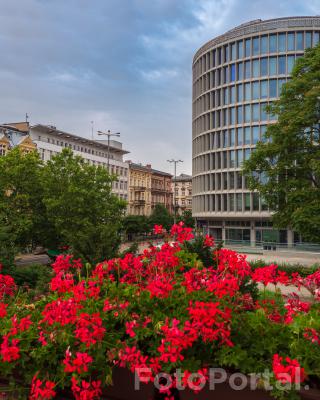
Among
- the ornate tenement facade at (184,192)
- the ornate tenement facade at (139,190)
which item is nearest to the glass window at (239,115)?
the ornate tenement facade at (139,190)

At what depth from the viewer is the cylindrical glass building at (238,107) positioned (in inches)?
2392

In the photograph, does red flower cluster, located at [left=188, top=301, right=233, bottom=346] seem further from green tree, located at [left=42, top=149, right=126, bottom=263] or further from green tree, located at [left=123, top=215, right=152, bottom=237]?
green tree, located at [left=123, top=215, right=152, bottom=237]

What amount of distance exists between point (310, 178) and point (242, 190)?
3995 centimetres

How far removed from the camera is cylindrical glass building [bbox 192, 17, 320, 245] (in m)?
60.8

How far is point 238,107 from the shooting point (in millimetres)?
63812

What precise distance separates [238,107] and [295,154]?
43.3 metres

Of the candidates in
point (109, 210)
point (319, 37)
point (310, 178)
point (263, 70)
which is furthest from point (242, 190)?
point (310, 178)

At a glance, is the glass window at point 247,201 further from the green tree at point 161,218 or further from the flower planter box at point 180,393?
the flower planter box at point 180,393

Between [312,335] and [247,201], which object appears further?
[247,201]

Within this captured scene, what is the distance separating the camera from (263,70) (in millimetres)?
61875

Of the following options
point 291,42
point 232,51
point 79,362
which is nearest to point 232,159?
point 232,51

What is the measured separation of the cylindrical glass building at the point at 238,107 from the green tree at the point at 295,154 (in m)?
36.3

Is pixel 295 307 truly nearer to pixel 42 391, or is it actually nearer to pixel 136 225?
pixel 42 391

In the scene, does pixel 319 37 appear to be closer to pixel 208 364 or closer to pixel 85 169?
pixel 85 169
